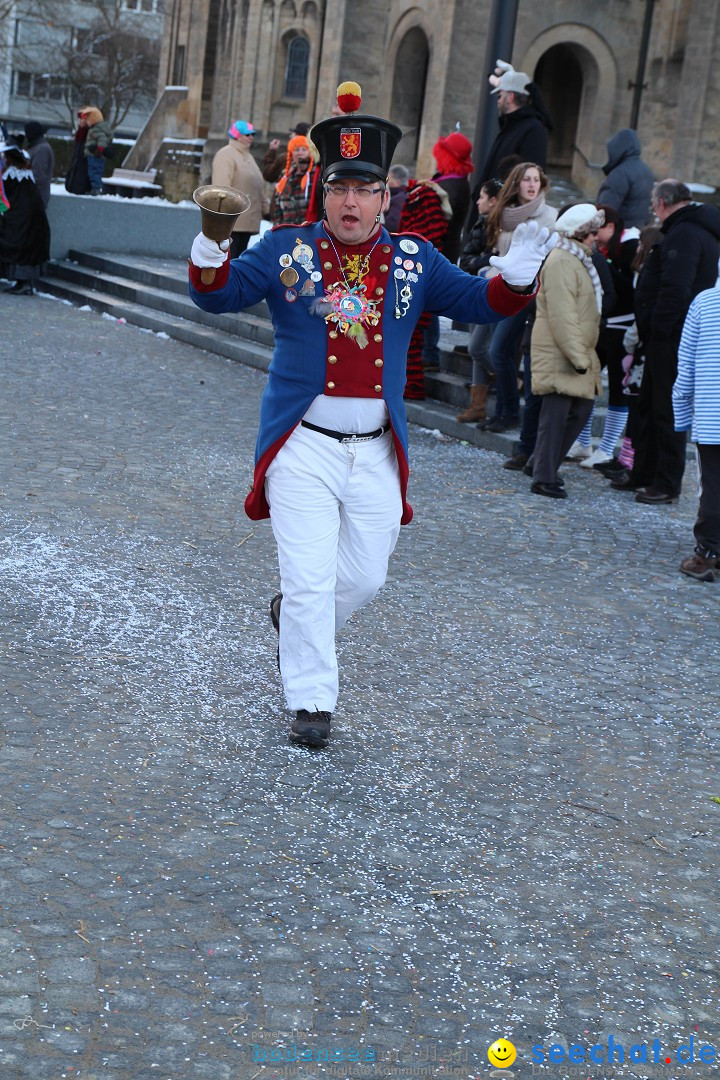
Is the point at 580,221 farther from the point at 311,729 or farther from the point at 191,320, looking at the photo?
the point at 191,320

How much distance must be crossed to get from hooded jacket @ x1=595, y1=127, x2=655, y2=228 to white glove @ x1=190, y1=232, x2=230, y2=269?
8947 millimetres

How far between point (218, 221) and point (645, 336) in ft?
19.1

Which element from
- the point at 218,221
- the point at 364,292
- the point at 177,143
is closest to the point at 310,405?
the point at 364,292

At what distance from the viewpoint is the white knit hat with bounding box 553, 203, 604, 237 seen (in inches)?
372

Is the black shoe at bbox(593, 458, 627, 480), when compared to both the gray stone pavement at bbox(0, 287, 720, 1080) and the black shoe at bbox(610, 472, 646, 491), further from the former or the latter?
the gray stone pavement at bbox(0, 287, 720, 1080)

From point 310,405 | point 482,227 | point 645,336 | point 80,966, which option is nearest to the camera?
point 80,966

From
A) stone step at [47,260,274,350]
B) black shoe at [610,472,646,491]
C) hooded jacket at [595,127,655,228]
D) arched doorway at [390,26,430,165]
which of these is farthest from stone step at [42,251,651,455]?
arched doorway at [390,26,430,165]

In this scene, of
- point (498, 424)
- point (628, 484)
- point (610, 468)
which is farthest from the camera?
point (498, 424)

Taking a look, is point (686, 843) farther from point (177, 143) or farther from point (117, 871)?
point (177, 143)

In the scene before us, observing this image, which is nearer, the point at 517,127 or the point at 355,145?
the point at 355,145

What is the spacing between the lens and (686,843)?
14.9 feet

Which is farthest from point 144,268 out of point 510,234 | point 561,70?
point 561,70

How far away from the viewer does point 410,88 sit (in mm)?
33531

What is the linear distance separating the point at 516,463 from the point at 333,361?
5690mm
